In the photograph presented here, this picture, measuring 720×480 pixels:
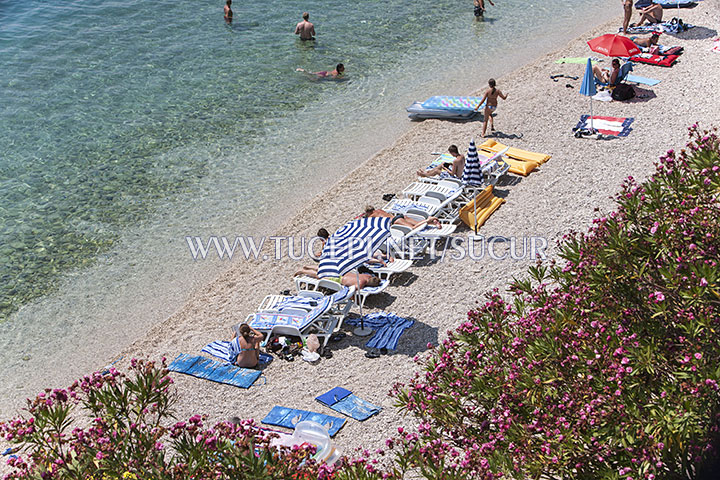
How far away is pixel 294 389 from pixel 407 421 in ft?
6.13

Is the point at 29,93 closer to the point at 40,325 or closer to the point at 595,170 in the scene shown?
the point at 40,325

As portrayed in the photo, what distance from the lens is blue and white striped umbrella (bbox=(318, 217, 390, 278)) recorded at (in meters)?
10.8

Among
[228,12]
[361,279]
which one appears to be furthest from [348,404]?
[228,12]

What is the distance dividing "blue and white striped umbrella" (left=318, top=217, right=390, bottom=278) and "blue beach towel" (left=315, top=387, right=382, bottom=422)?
201cm

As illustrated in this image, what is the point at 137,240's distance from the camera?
1461cm

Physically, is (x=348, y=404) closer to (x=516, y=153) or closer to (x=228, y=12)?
(x=516, y=153)

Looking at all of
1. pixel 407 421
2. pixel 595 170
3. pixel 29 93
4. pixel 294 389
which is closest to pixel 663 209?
pixel 407 421

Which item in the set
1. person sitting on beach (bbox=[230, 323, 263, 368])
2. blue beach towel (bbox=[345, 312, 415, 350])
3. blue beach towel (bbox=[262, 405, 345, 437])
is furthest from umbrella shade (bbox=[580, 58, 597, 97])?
blue beach towel (bbox=[262, 405, 345, 437])

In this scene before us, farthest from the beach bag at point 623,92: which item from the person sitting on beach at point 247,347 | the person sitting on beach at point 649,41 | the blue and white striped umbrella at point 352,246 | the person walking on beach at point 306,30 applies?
the person sitting on beach at point 247,347

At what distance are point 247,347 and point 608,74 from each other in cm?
1352

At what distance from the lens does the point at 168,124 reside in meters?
19.4

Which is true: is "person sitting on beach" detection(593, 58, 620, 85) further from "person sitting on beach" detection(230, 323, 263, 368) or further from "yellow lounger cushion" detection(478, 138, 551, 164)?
"person sitting on beach" detection(230, 323, 263, 368)

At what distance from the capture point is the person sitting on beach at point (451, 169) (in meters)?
14.5

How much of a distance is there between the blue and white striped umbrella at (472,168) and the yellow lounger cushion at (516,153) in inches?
76.6
